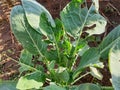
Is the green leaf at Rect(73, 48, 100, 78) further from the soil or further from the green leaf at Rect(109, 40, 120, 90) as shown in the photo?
the soil

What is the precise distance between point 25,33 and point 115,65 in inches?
20.2

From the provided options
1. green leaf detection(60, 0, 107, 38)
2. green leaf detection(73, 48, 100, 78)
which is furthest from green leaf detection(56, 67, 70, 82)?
green leaf detection(60, 0, 107, 38)

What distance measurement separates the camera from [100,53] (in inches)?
59.2

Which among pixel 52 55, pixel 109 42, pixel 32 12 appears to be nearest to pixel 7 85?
pixel 52 55

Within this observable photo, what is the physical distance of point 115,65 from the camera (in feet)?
4.00

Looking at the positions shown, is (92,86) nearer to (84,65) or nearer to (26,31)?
(84,65)

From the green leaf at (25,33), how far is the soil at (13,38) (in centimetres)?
30

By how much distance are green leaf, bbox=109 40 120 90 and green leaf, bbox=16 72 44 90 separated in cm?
38

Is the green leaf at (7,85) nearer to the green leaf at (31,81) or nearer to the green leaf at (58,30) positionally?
A: the green leaf at (31,81)

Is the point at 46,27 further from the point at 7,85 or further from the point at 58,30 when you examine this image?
the point at 7,85

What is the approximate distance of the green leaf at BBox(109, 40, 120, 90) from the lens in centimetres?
120

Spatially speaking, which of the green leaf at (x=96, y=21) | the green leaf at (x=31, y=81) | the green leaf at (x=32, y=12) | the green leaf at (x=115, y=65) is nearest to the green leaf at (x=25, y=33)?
the green leaf at (x=32, y=12)

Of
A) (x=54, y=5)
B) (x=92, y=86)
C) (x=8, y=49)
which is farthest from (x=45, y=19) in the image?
(x=54, y=5)

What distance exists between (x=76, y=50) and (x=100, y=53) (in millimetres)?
121
